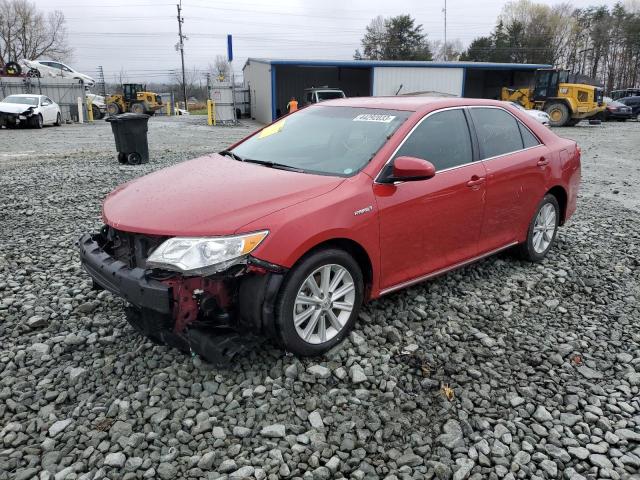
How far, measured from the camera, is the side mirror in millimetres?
3453

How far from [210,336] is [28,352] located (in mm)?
1382

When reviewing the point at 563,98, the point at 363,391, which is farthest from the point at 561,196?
the point at 563,98

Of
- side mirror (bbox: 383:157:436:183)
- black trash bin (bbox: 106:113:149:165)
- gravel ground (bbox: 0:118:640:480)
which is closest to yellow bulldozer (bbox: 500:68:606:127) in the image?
black trash bin (bbox: 106:113:149:165)

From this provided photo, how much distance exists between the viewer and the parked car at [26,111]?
21812 millimetres

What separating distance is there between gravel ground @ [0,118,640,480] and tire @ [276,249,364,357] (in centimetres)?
13

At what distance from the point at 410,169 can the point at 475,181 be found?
99 cm

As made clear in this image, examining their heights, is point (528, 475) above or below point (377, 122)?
below

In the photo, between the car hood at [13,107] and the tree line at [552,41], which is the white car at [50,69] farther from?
the tree line at [552,41]

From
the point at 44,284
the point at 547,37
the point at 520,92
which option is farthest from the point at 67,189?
the point at 547,37

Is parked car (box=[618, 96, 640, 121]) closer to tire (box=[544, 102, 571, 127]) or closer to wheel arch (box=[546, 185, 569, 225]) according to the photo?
tire (box=[544, 102, 571, 127])

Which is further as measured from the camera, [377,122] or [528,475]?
[377,122]

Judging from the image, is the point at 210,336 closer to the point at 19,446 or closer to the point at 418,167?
the point at 19,446

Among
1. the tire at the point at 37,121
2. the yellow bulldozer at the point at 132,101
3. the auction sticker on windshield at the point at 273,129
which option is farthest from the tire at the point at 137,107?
the auction sticker on windshield at the point at 273,129

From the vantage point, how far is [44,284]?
14.9 feet
